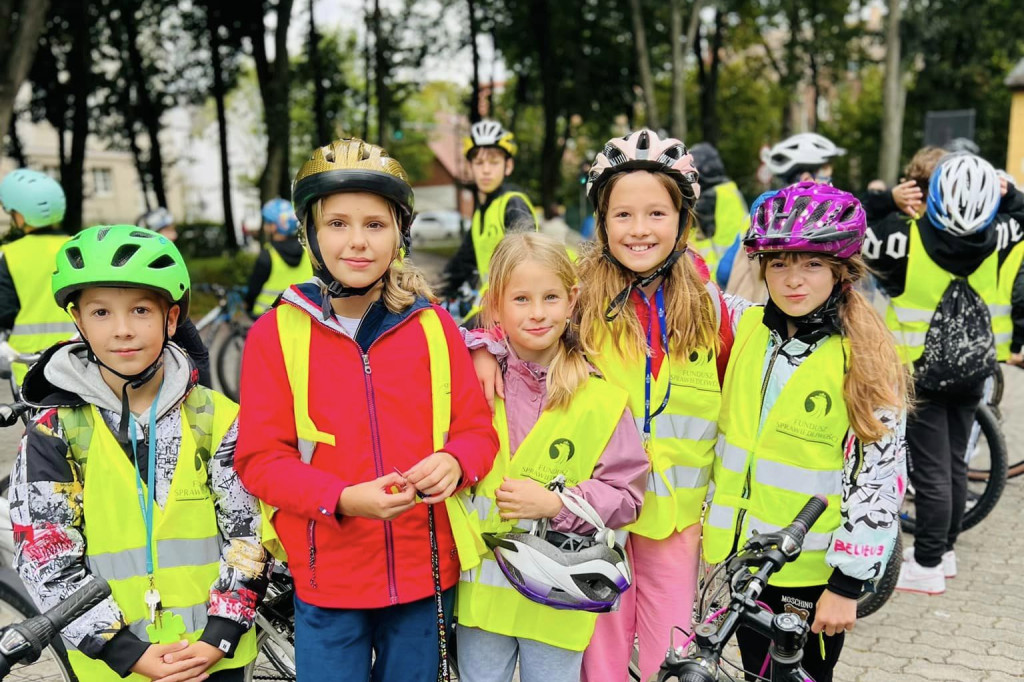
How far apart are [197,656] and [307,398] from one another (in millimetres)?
791

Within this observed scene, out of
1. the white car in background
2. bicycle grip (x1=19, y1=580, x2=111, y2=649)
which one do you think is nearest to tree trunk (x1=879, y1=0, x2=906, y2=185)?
bicycle grip (x1=19, y1=580, x2=111, y2=649)

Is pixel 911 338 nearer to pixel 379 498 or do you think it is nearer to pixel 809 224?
pixel 809 224

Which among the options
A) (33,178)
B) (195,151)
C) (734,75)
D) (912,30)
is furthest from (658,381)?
(195,151)

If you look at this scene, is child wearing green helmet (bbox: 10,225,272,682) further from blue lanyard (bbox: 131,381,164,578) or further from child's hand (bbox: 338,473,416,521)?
child's hand (bbox: 338,473,416,521)

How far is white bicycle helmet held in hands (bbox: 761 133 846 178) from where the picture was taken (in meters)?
6.57

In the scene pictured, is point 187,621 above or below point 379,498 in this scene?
below

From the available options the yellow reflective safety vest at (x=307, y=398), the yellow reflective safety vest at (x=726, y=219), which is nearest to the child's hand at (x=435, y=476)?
the yellow reflective safety vest at (x=307, y=398)

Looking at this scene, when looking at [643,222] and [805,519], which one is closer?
[805,519]

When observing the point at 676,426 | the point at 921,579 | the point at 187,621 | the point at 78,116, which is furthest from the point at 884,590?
the point at 78,116

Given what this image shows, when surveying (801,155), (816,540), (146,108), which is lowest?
(816,540)

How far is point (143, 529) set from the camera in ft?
7.88

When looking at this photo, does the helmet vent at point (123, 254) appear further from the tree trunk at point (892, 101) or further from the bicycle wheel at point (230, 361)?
the tree trunk at point (892, 101)

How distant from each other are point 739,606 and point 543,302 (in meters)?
1.14

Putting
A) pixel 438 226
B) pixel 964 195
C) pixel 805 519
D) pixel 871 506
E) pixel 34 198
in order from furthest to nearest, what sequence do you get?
pixel 438 226 < pixel 34 198 < pixel 964 195 < pixel 871 506 < pixel 805 519
